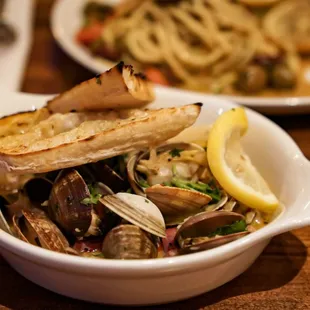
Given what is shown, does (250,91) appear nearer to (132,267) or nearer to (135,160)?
(135,160)

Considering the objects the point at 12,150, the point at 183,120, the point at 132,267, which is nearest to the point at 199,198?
the point at 183,120

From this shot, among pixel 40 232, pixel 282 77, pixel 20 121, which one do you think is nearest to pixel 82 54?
pixel 282 77

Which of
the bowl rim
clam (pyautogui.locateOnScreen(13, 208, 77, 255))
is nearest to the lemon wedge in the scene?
the bowl rim

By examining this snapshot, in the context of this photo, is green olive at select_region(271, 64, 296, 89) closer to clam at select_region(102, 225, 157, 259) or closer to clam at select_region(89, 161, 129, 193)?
clam at select_region(89, 161, 129, 193)

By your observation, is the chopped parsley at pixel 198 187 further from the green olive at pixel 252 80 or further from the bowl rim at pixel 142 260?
the green olive at pixel 252 80

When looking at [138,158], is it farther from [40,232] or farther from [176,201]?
[40,232]

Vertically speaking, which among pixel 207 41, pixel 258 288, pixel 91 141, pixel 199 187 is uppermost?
pixel 91 141

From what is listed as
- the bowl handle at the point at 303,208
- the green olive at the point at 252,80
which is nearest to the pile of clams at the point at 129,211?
the bowl handle at the point at 303,208
